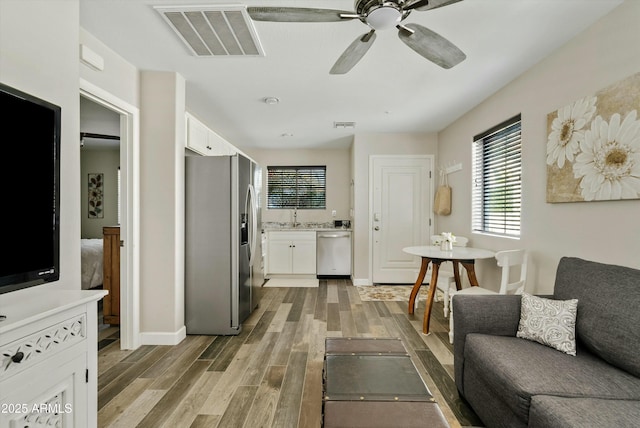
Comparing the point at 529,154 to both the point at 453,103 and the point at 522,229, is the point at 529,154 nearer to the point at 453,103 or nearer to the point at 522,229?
the point at 522,229

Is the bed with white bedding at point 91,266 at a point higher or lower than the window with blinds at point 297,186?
lower

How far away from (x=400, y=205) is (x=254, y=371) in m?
3.48

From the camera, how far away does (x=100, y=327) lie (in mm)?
3168

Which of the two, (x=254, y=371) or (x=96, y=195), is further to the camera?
(x=96, y=195)

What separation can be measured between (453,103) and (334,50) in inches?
74.1

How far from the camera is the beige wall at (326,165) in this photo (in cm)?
614

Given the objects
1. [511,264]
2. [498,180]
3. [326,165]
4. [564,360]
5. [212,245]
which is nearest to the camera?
[564,360]

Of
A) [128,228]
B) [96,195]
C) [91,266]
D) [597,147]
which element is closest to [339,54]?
[597,147]

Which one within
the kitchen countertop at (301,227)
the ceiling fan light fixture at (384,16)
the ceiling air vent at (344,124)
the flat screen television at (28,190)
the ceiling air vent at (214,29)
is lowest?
the kitchen countertop at (301,227)

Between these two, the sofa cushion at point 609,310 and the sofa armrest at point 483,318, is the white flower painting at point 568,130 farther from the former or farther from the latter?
the sofa armrest at point 483,318

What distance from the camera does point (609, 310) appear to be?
61.0 inches

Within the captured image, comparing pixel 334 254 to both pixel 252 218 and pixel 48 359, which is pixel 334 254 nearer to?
pixel 252 218

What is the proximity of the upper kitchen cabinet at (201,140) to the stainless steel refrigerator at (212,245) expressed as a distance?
1.44 feet

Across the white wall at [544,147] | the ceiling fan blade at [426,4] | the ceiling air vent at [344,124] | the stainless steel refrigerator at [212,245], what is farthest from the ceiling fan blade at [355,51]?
the ceiling air vent at [344,124]
